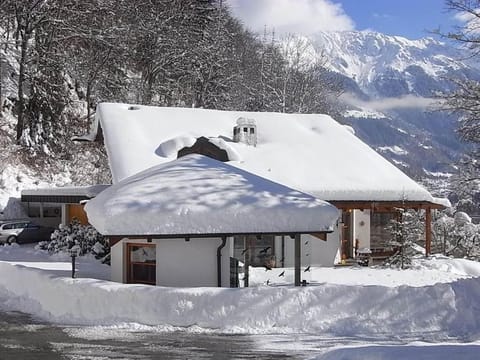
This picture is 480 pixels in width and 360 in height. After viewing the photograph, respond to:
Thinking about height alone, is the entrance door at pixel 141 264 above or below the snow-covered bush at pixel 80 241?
above

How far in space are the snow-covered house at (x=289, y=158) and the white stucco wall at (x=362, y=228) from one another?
0.04 meters

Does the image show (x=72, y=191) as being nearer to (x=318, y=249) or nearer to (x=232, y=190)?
(x=318, y=249)

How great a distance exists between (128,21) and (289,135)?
2307cm

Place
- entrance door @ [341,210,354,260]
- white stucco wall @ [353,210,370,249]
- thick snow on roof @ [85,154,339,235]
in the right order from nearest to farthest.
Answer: thick snow on roof @ [85,154,339,235]
entrance door @ [341,210,354,260]
white stucco wall @ [353,210,370,249]

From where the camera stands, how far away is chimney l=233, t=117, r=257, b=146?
25953 mm

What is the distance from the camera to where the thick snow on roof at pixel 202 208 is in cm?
1495

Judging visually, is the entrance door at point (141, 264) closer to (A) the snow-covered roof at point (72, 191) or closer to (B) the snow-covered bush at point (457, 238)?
(A) the snow-covered roof at point (72, 191)

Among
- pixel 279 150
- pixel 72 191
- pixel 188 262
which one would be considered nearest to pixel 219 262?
pixel 188 262

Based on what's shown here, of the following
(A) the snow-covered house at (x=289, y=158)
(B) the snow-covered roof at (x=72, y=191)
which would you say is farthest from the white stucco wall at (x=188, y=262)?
(B) the snow-covered roof at (x=72, y=191)

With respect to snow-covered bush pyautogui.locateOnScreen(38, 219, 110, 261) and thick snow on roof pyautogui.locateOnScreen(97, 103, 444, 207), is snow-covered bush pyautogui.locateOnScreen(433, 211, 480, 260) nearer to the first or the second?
thick snow on roof pyautogui.locateOnScreen(97, 103, 444, 207)

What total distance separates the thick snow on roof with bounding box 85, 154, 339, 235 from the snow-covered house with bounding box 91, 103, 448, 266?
4393mm

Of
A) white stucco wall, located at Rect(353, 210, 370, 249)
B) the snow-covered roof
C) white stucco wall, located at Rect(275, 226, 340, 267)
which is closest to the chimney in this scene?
white stucco wall, located at Rect(353, 210, 370, 249)

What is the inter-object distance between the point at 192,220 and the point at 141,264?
2.63 meters

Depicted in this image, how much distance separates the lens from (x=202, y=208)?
50.1ft
